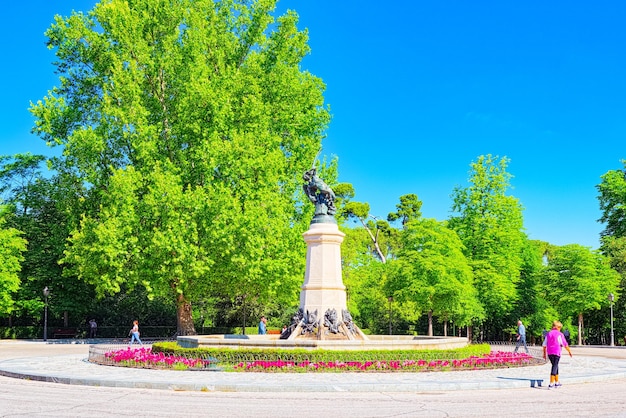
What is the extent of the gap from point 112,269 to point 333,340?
53.8 ft

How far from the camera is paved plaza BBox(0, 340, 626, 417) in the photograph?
12367 mm

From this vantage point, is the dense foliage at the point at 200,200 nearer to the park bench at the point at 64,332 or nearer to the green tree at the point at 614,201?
the park bench at the point at 64,332

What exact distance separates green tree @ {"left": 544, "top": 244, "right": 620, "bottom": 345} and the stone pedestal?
29.2 metres

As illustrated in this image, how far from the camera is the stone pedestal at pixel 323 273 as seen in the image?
82.9 ft

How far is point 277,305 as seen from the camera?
2031 inches

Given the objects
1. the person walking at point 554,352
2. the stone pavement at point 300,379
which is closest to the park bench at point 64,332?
the stone pavement at point 300,379

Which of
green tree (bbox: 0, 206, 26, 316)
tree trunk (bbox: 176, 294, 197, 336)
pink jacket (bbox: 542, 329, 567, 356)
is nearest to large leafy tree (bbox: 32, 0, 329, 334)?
tree trunk (bbox: 176, 294, 197, 336)

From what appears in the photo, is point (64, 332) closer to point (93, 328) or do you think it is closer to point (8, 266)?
point (93, 328)

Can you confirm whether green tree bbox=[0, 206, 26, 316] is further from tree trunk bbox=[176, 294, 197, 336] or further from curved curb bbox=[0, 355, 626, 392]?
curved curb bbox=[0, 355, 626, 392]

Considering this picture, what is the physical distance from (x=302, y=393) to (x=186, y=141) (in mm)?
24487

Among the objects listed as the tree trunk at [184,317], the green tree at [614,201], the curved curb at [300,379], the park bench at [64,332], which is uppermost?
the green tree at [614,201]

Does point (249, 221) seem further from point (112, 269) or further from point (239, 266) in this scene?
point (112, 269)

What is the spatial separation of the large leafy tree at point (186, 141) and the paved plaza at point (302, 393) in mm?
13853

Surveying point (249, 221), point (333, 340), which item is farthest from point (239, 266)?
point (333, 340)
